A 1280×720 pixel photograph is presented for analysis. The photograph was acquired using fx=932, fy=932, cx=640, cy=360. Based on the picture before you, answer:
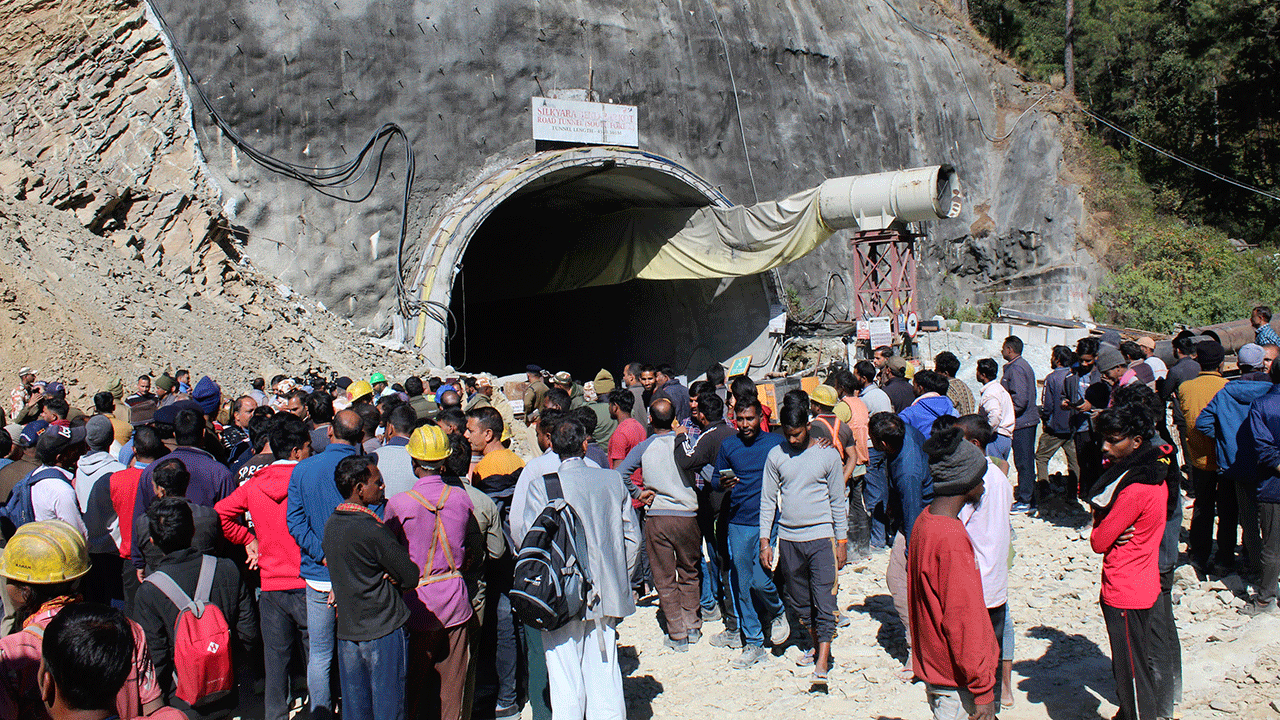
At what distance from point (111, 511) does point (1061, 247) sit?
20.1 meters

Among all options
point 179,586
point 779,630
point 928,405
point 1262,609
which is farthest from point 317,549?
point 1262,609

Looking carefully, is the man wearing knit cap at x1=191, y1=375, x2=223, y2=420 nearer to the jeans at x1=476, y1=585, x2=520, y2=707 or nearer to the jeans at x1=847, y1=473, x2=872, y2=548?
the jeans at x1=476, y1=585, x2=520, y2=707

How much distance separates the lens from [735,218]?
51.9ft

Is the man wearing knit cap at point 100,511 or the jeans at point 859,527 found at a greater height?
the man wearing knit cap at point 100,511

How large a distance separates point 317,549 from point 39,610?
169cm

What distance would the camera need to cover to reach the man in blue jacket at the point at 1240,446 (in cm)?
620

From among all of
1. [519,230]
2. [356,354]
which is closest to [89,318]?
[356,354]

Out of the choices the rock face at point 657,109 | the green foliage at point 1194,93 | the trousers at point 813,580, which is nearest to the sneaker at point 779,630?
the trousers at point 813,580

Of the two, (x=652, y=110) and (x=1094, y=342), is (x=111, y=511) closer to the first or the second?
(x=1094, y=342)

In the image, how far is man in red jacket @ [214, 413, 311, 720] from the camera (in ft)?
16.3

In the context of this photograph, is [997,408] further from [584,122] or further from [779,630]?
[584,122]

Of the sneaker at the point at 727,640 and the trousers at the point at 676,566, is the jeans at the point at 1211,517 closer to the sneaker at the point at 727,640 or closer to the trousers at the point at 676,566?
the sneaker at the point at 727,640

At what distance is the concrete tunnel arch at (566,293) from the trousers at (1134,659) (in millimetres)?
10924

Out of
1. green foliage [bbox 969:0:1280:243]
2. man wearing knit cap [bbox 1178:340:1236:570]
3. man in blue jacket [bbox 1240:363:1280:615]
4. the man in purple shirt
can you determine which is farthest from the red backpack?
green foliage [bbox 969:0:1280:243]
